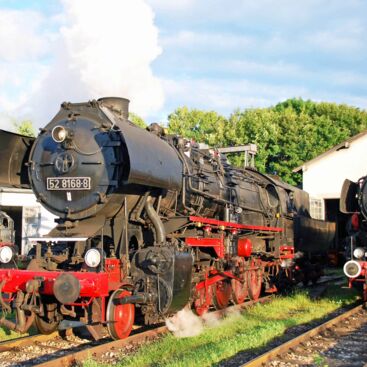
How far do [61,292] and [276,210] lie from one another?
27.6 ft

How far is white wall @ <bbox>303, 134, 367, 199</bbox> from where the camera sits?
2403cm

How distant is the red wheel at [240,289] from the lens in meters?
11.1

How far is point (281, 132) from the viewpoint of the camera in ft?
118

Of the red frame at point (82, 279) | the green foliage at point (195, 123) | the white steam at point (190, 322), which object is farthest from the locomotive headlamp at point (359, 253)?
the green foliage at point (195, 123)

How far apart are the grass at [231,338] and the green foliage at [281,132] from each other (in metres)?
22.5

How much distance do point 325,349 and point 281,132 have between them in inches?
1169

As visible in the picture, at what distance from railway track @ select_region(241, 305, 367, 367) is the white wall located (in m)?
15.9

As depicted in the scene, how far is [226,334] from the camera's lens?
7996 mm

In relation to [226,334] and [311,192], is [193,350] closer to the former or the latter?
[226,334]

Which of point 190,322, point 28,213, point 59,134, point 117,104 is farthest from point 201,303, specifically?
point 28,213

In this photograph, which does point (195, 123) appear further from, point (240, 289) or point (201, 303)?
point (201, 303)

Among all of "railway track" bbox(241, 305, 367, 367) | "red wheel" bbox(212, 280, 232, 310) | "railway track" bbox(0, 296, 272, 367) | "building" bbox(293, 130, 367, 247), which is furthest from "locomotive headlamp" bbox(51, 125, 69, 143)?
"building" bbox(293, 130, 367, 247)

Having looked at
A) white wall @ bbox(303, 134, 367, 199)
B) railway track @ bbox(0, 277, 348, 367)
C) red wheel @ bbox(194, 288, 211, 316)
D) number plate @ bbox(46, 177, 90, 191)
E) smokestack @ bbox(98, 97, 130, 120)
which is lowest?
railway track @ bbox(0, 277, 348, 367)

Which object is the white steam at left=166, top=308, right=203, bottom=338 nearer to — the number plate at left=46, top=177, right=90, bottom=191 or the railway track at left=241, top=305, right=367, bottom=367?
the railway track at left=241, top=305, right=367, bottom=367
